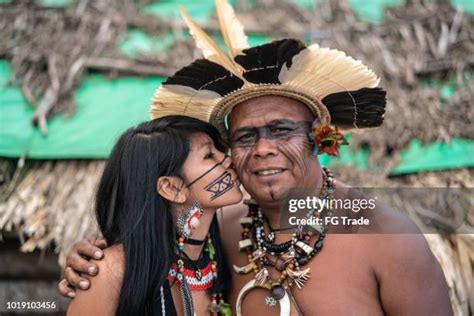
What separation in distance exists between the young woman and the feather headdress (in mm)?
125

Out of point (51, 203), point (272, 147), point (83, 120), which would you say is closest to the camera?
point (272, 147)

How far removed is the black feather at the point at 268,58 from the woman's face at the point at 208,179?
434 millimetres

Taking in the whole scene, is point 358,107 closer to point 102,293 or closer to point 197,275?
point 197,275

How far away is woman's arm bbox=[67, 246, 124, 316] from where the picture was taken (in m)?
2.70

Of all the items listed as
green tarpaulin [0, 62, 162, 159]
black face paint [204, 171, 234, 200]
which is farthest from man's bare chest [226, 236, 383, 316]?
green tarpaulin [0, 62, 162, 159]

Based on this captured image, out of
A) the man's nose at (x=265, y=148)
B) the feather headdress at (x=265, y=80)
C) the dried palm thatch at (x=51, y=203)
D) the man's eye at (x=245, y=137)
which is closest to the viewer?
the feather headdress at (x=265, y=80)

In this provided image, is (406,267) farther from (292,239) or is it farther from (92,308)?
(92,308)

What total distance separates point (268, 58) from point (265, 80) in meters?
0.15

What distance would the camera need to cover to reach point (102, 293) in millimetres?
2730

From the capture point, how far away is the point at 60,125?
187 inches

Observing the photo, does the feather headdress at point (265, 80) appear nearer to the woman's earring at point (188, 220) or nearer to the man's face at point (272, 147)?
the man's face at point (272, 147)

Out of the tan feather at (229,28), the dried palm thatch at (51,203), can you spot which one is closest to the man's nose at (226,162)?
the tan feather at (229,28)

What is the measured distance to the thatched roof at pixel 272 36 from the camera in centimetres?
412

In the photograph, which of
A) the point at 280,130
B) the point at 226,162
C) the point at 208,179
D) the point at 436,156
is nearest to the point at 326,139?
the point at 280,130
